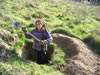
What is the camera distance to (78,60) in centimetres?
600

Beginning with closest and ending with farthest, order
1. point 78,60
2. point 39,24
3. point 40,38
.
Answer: point 39,24 < point 40,38 < point 78,60

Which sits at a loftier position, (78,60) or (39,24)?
(39,24)

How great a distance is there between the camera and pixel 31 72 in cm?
450

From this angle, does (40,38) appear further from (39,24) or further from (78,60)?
(78,60)

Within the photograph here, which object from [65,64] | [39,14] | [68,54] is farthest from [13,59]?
[39,14]

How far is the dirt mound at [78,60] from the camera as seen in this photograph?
5.42m

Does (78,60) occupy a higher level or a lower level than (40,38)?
lower

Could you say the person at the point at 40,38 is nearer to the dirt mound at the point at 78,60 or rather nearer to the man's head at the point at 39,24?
the man's head at the point at 39,24

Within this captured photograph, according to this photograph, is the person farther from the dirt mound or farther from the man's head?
the dirt mound

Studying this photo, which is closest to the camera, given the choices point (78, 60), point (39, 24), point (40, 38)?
point (39, 24)

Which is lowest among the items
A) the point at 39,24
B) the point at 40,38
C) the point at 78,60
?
the point at 78,60

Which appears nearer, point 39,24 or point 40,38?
point 39,24

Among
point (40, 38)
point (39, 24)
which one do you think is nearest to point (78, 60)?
point (40, 38)

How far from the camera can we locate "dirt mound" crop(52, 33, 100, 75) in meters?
5.42
